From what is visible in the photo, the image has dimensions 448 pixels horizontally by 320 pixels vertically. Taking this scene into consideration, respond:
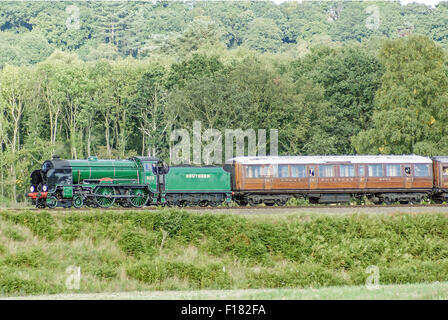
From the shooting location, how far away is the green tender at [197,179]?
44469 millimetres

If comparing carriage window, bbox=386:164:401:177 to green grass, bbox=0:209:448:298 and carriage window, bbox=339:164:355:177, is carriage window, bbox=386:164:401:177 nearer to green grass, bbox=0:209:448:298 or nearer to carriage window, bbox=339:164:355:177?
carriage window, bbox=339:164:355:177

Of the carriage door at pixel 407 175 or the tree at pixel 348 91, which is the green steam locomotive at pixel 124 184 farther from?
the tree at pixel 348 91

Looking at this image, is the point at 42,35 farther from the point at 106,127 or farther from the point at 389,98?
the point at 389,98

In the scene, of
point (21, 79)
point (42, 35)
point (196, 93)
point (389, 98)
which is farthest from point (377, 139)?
point (42, 35)

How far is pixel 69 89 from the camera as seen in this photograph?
85312 mm

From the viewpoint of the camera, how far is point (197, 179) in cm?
4503

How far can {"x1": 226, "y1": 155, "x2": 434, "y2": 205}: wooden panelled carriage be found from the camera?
154 feet

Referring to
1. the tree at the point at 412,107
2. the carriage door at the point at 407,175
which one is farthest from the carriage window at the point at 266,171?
the tree at the point at 412,107

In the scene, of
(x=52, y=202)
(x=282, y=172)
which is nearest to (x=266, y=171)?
Result: (x=282, y=172)

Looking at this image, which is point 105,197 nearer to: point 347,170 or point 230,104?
point 347,170

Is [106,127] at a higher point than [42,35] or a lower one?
lower

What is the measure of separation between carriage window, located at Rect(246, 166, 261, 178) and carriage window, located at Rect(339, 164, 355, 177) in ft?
18.8

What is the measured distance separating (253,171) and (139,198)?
7.94 meters
